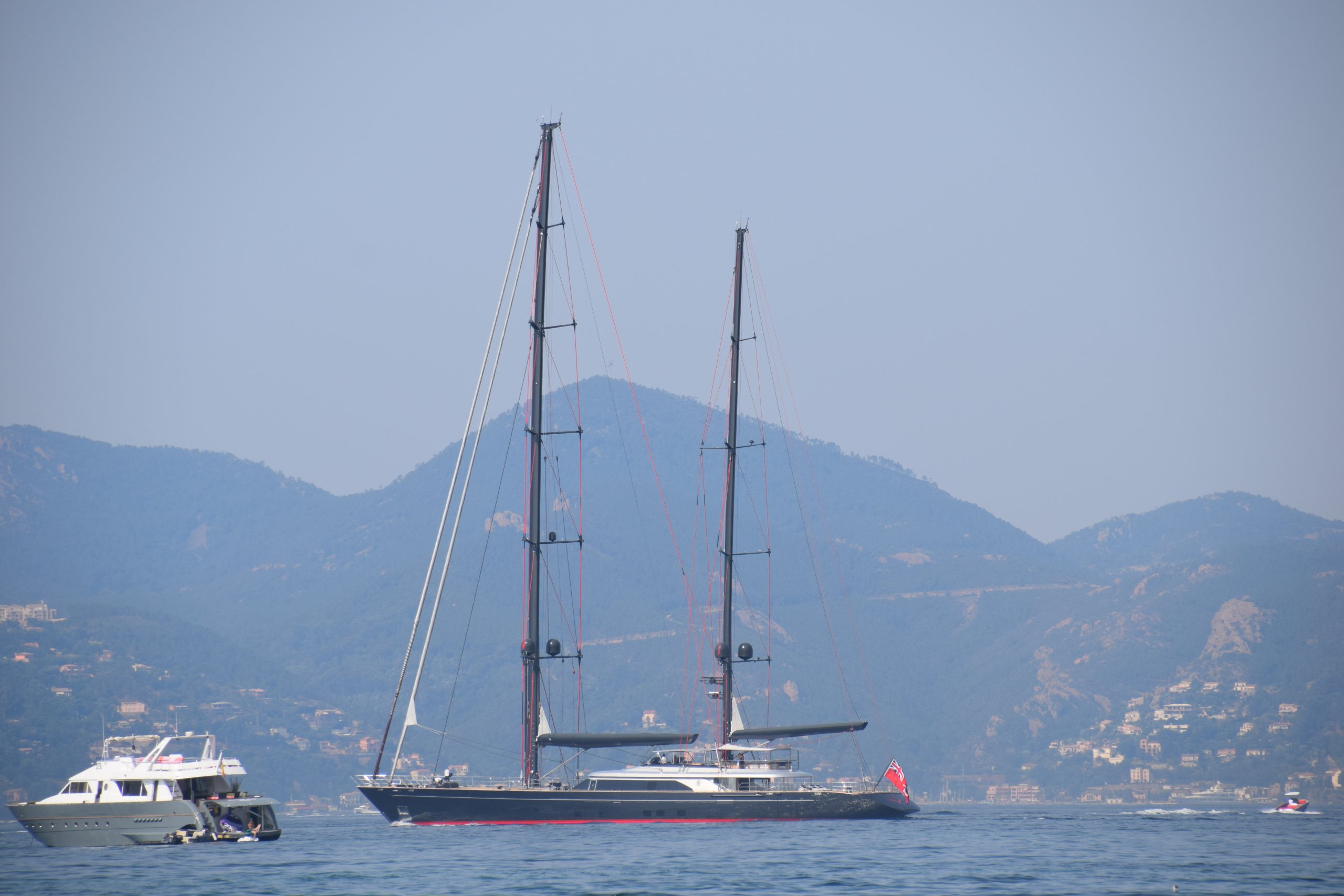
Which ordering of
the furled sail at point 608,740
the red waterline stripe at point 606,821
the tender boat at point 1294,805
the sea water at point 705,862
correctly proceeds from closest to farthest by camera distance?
1. the sea water at point 705,862
2. the red waterline stripe at point 606,821
3. the furled sail at point 608,740
4. the tender boat at point 1294,805

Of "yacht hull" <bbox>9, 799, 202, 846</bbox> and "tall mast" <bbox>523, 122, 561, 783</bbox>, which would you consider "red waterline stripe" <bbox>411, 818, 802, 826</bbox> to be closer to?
"tall mast" <bbox>523, 122, 561, 783</bbox>

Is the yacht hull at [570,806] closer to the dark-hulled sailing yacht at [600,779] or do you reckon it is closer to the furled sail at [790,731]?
the dark-hulled sailing yacht at [600,779]

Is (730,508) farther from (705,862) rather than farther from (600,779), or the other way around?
(705,862)

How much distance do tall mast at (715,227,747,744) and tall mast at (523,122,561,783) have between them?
864cm

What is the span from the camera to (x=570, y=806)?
224ft

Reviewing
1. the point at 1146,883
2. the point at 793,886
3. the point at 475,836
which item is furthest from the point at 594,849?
the point at 1146,883

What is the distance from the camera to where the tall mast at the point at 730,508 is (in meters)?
74.1

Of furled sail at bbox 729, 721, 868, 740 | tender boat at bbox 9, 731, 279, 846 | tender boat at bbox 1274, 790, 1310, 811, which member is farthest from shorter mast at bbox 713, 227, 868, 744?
tender boat at bbox 1274, 790, 1310, 811

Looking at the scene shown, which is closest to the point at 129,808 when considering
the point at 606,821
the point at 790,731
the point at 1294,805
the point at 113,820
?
the point at 113,820

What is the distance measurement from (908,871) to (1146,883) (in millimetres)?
7444

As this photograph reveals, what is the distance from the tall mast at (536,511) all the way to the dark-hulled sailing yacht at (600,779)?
0.05 m

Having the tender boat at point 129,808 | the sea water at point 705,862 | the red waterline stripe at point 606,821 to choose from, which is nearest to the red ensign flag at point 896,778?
the sea water at point 705,862

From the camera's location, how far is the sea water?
4816 cm

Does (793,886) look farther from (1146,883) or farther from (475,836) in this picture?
(475,836)
